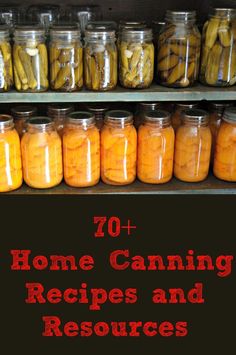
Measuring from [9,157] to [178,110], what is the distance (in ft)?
2.10

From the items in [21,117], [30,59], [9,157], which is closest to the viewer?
[30,59]

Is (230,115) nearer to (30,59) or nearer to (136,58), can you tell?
(136,58)

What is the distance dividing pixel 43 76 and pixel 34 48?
9 centimetres

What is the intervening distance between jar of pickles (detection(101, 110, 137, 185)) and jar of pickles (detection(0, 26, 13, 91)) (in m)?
0.35

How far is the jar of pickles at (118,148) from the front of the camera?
5.63 feet

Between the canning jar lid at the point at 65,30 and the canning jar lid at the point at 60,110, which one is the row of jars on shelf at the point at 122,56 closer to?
the canning jar lid at the point at 65,30

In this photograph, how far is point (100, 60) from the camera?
5.27 ft

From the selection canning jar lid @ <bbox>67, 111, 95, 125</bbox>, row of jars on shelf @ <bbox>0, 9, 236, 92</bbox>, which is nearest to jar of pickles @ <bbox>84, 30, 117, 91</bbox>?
row of jars on shelf @ <bbox>0, 9, 236, 92</bbox>

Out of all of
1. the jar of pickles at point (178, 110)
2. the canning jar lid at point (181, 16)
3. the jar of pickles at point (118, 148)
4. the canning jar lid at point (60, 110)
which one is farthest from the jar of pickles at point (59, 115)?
the canning jar lid at point (181, 16)

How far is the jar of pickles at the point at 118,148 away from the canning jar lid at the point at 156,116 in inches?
2.4

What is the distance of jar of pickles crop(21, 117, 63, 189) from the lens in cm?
168

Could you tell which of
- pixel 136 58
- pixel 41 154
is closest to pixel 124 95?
pixel 136 58

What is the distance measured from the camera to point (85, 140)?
1.71 metres

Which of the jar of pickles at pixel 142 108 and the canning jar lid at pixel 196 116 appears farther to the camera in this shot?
the jar of pickles at pixel 142 108
